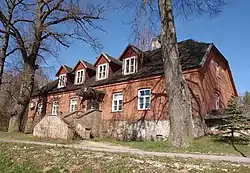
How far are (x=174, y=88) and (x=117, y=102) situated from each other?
41.1ft

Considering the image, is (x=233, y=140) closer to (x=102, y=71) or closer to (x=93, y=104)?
(x=93, y=104)

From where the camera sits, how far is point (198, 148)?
41.8 ft

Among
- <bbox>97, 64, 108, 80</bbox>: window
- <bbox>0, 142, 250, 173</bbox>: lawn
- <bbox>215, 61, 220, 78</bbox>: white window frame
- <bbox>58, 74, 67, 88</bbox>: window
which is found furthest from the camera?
<bbox>58, 74, 67, 88</bbox>: window

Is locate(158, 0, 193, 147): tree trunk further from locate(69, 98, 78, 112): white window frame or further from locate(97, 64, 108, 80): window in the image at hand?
locate(69, 98, 78, 112): white window frame

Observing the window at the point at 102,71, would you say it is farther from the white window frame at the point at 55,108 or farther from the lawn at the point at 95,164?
the lawn at the point at 95,164

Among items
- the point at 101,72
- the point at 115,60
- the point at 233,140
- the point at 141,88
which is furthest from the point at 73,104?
the point at 233,140

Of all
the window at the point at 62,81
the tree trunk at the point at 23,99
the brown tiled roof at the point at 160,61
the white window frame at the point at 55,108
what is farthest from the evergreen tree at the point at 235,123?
the window at the point at 62,81

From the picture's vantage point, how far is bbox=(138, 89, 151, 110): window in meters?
22.9

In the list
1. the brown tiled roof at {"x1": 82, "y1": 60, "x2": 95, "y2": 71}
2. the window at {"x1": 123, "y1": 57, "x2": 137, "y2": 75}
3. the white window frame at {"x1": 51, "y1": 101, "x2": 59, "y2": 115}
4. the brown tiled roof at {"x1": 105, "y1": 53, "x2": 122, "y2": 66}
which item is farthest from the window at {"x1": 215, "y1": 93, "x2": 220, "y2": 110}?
the white window frame at {"x1": 51, "y1": 101, "x2": 59, "y2": 115}

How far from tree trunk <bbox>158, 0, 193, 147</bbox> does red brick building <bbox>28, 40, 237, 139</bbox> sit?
372cm

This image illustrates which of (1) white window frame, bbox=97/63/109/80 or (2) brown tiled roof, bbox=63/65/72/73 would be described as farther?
(2) brown tiled roof, bbox=63/65/72/73

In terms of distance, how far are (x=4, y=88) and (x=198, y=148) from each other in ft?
86.5

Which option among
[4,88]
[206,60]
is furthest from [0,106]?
[206,60]

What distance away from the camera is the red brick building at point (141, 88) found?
822 inches
